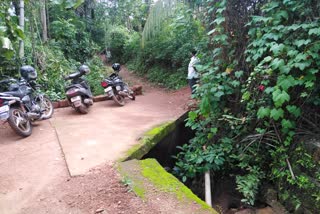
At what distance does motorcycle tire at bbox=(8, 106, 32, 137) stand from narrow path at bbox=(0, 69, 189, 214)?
0.12 metres

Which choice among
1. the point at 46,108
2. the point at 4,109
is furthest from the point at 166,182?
the point at 46,108

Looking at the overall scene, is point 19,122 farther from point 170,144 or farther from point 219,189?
point 219,189

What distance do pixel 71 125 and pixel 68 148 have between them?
1.23 meters

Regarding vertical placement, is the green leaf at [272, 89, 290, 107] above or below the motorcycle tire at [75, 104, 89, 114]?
above

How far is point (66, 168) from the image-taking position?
11.2ft

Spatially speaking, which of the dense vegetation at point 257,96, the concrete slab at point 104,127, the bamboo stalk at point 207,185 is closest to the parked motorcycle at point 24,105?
the concrete slab at point 104,127

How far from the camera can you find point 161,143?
4.95m

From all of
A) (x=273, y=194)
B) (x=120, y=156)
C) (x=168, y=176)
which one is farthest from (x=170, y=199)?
(x=273, y=194)

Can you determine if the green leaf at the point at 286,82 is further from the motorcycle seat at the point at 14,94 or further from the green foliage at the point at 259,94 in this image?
the motorcycle seat at the point at 14,94

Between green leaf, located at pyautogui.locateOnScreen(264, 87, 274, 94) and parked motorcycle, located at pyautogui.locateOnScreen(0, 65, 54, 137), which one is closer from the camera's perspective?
green leaf, located at pyautogui.locateOnScreen(264, 87, 274, 94)

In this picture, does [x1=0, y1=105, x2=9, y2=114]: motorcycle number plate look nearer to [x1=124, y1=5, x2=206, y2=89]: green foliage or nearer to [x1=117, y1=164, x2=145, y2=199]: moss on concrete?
[x1=117, y1=164, x2=145, y2=199]: moss on concrete

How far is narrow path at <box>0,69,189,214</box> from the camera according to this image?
106 inches

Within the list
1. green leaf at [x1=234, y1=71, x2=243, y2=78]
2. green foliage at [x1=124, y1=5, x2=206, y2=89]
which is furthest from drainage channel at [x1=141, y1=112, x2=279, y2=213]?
green foliage at [x1=124, y1=5, x2=206, y2=89]

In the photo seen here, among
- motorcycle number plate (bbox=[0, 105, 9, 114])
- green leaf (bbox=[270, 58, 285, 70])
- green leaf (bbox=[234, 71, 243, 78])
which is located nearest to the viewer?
green leaf (bbox=[270, 58, 285, 70])
